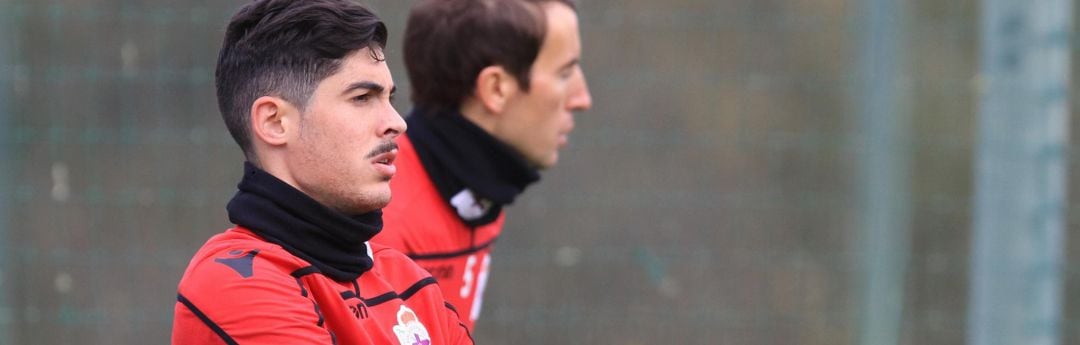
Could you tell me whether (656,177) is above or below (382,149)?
below

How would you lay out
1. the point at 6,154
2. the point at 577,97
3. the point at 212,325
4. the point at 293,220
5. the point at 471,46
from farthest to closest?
1. the point at 6,154
2. the point at 577,97
3. the point at 471,46
4. the point at 293,220
5. the point at 212,325

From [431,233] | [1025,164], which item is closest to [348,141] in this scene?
[431,233]

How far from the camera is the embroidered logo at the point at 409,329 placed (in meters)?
2.11

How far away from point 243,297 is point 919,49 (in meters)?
3.64

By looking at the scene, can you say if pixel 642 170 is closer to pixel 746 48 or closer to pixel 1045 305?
pixel 746 48

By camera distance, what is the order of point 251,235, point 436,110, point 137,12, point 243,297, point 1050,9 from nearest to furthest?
1. point 243,297
2. point 251,235
3. point 436,110
4. point 1050,9
5. point 137,12

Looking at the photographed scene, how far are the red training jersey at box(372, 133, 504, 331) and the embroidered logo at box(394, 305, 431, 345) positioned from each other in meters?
0.78

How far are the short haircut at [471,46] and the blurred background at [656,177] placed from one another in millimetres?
1505

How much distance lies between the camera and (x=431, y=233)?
3139mm

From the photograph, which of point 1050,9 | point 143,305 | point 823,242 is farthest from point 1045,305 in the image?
point 143,305

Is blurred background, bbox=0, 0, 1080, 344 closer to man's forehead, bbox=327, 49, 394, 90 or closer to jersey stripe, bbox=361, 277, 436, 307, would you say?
jersey stripe, bbox=361, 277, 436, 307

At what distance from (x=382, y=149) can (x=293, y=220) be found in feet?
0.57

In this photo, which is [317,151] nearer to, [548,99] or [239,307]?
[239,307]

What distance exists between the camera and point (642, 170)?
5.03 m
